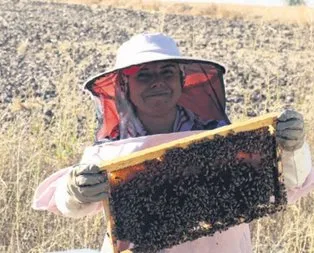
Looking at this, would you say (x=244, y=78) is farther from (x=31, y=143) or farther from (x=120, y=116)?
(x=120, y=116)

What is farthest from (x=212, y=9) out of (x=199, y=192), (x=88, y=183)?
(x=88, y=183)

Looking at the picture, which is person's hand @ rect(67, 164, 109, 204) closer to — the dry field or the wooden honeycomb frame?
the wooden honeycomb frame

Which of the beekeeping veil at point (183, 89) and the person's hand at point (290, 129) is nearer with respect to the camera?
the person's hand at point (290, 129)

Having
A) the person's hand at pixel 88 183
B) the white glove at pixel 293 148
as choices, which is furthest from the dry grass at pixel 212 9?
the person's hand at pixel 88 183

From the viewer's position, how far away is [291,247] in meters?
3.77

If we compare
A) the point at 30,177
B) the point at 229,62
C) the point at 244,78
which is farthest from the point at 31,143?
the point at 229,62

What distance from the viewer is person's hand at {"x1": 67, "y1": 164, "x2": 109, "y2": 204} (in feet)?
7.08

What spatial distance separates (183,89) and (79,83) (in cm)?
585

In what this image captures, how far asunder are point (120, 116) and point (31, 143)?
2.09 meters

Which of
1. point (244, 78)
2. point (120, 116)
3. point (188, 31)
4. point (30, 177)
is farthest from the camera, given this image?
point (188, 31)

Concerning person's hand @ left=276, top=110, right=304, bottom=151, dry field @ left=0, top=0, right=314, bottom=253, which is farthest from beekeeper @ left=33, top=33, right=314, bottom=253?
dry field @ left=0, top=0, right=314, bottom=253

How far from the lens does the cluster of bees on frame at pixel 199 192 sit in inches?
91.0

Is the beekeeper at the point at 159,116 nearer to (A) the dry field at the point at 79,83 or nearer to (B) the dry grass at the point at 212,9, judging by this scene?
(A) the dry field at the point at 79,83

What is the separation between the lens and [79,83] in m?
8.46
